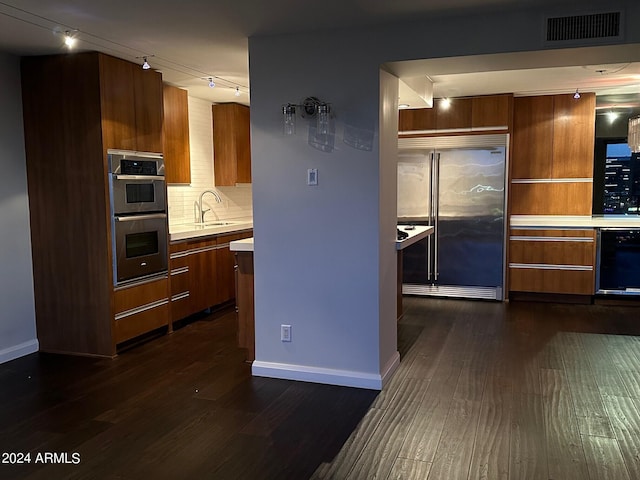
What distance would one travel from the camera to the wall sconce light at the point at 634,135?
611cm

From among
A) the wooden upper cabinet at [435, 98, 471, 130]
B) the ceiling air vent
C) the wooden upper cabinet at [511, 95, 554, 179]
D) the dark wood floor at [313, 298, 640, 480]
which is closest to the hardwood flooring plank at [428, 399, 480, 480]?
the dark wood floor at [313, 298, 640, 480]

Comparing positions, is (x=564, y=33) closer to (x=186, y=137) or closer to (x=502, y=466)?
(x=502, y=466)

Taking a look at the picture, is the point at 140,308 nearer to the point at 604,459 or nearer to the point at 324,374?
the point at 324,374

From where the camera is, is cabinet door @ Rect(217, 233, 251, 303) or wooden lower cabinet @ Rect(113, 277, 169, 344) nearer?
wooden lower cabinet @ Rect(113, 277, 169, 344)

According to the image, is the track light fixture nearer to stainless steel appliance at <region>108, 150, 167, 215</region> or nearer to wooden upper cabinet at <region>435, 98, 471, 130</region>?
stainless steel appliance at <region>108, 150, 167, 215</region>

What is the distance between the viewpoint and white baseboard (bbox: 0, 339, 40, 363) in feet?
14.5

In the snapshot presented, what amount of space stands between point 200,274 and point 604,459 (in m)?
3.96

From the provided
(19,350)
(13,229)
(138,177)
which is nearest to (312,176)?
(138,177)

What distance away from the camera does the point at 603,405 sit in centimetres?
350

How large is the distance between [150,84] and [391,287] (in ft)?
8.93

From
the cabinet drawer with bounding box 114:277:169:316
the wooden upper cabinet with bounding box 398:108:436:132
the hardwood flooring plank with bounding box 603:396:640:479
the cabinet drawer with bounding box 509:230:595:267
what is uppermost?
the wooden upper cabinet with bounding box 398:108:436:132

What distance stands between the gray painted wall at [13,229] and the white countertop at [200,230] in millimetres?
1227

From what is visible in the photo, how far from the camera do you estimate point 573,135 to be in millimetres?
6617

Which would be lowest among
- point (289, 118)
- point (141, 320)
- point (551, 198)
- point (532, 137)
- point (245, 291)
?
point (141, 320)
